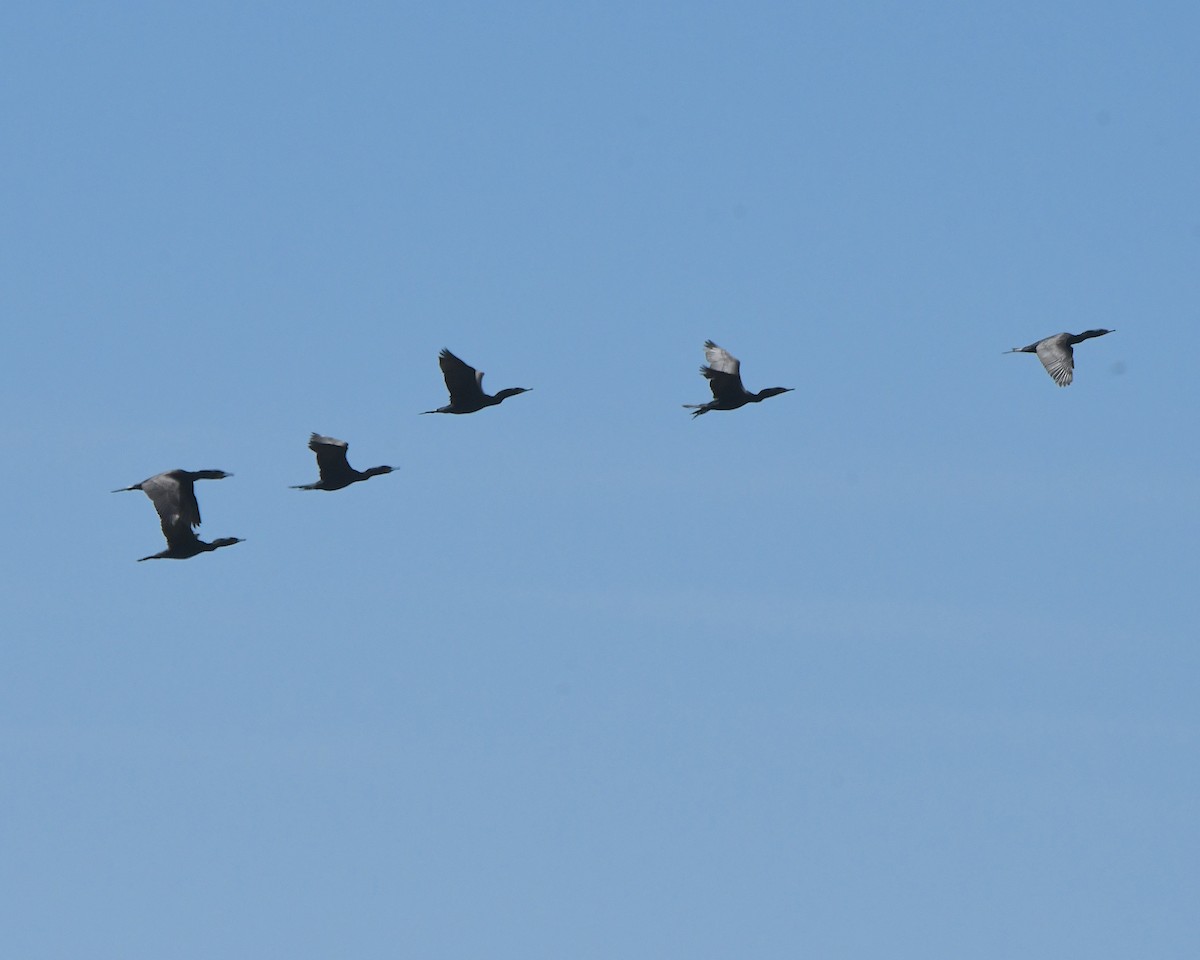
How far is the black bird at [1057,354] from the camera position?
213ft

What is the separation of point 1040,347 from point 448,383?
594 inches

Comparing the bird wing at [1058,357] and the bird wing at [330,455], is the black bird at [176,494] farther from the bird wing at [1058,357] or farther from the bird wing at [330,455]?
the bird wing at [1058,357]

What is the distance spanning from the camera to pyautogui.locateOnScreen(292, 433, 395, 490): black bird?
64000 mm

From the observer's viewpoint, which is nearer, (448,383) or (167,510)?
(167,510)

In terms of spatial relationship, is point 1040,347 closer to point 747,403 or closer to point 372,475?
point 747,403

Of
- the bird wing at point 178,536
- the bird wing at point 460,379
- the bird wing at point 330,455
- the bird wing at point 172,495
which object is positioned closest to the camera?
the bird wing at point 172,495

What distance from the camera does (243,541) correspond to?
63.7m

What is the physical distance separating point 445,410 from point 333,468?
4.04 m

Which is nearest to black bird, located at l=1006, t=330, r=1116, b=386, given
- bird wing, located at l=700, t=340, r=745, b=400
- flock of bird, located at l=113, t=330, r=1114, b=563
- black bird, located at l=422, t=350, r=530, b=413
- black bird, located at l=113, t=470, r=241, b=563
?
flock of bird, located at l=113, t=330, r=1114, b=563

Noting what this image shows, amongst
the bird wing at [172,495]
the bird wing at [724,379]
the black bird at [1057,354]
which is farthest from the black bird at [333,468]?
the black bird at [1057,354]

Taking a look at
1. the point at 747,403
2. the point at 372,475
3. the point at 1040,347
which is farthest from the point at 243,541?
the point at 1040,347

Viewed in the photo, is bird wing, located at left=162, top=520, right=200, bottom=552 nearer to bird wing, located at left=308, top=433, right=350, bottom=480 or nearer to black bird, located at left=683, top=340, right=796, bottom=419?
bird wing, located at left=308, top=433, right=350, bottom=480

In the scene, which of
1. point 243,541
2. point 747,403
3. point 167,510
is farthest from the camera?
point 747,403

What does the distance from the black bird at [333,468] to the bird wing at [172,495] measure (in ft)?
18.0
